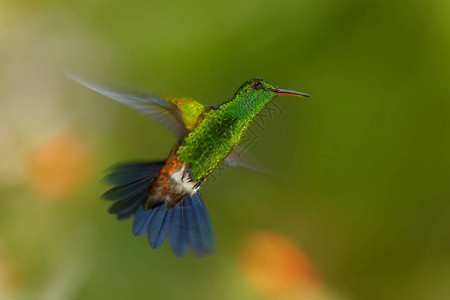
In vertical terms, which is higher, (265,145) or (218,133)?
(265,145)

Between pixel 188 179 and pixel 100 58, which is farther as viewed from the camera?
pixel 100 58

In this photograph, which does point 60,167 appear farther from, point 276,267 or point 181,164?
point 181,164

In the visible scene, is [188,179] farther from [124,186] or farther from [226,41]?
[226,41]

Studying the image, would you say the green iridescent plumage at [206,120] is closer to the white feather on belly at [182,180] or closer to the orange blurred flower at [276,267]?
the white feather on belly at [182,180]

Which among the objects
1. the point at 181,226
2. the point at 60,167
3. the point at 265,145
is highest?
the point at 60,167

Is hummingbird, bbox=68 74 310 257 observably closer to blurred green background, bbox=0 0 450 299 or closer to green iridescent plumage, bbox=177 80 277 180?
green iridescent plumage, bbox=177 80 277 180

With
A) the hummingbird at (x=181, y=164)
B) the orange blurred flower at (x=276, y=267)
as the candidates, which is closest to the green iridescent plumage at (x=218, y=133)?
the hummingbird at (x=181, y=164)

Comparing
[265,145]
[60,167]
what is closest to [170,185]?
[265,145]

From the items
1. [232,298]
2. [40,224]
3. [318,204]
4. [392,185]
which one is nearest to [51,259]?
[40,224]
